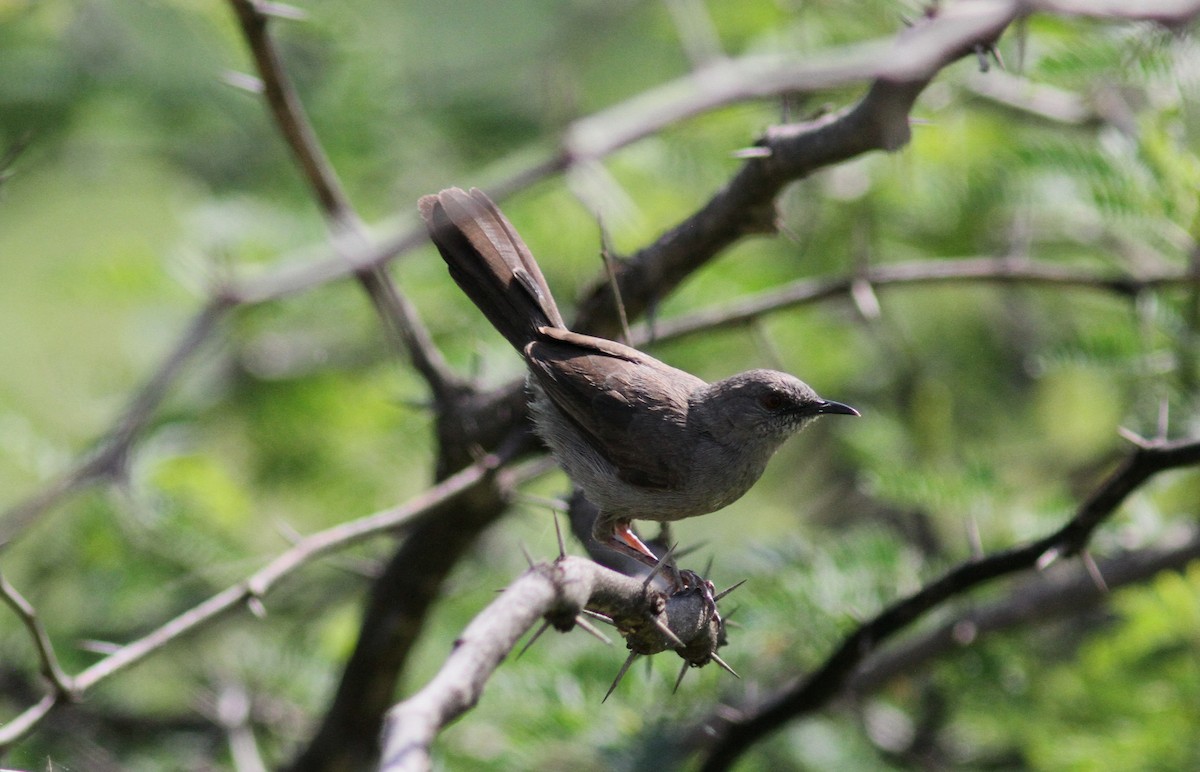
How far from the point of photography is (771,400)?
333 centimetres

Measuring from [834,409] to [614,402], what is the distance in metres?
0.69

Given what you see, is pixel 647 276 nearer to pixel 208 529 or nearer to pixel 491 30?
pixel 491 30

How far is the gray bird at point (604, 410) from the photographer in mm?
2996

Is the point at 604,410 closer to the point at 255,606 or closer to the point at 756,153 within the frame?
the point at 756,153

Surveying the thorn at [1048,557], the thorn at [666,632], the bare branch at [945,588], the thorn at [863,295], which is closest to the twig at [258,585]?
the bare branch at [945,588]

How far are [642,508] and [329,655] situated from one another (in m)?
2.80

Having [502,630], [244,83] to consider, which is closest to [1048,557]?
[502,630]

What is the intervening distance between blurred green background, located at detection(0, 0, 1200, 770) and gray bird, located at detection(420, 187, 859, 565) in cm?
52

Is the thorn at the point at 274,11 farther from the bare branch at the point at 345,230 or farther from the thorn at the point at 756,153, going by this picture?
the thorn at the point at 756,153

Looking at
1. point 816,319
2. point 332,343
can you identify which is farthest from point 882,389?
point 332,343

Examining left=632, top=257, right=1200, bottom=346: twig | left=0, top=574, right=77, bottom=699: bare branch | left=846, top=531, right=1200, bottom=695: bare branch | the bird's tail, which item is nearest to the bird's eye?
left=632, top=257, right=1200, bottom=346: twig

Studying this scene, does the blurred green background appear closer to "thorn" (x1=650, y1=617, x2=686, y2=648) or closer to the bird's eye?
the bird's eye

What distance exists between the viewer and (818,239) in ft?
19.0

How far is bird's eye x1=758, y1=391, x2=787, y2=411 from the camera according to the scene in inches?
131
